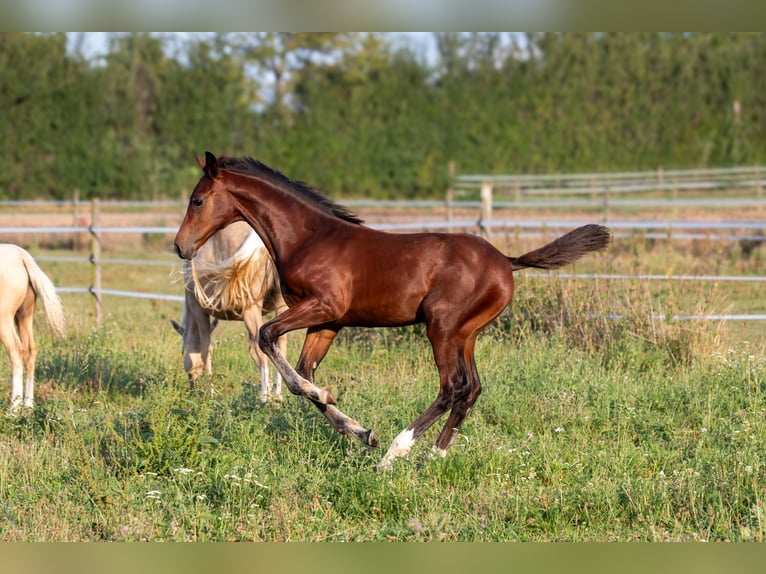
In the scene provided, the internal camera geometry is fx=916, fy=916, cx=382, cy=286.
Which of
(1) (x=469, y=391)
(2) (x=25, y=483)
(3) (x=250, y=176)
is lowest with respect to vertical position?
(2) (x=25, y=483)

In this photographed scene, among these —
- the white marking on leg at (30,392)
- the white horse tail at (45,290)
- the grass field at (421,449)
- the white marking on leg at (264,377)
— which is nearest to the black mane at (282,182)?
the grass field at (421,449)

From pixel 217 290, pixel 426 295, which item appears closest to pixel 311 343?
pixel 426 295

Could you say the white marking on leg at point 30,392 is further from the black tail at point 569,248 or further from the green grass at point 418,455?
the black tail at point 569,248

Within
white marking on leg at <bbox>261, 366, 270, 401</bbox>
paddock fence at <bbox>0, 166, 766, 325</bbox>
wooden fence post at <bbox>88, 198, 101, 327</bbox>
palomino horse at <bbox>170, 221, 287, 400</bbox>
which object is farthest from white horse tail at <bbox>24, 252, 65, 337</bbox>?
paddock fence at <bbox>0, 166, 766, 325</bbox>

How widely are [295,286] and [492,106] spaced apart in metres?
24.5

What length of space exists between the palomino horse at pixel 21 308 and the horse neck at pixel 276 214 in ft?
8.63

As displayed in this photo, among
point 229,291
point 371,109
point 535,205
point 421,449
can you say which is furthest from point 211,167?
point 371,109

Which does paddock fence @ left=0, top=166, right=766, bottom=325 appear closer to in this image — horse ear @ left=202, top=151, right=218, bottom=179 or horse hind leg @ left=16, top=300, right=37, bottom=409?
horse hind leg @ left=16, top=300, right=37, bottom=409

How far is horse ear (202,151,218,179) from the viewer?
5875 mm

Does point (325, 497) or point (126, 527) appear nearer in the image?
point (126, 527)

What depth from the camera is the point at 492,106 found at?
29.4 m

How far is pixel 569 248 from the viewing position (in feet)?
19.4

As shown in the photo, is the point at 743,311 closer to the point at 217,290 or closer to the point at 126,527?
the point at 217,290

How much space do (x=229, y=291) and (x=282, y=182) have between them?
71.4 inches
